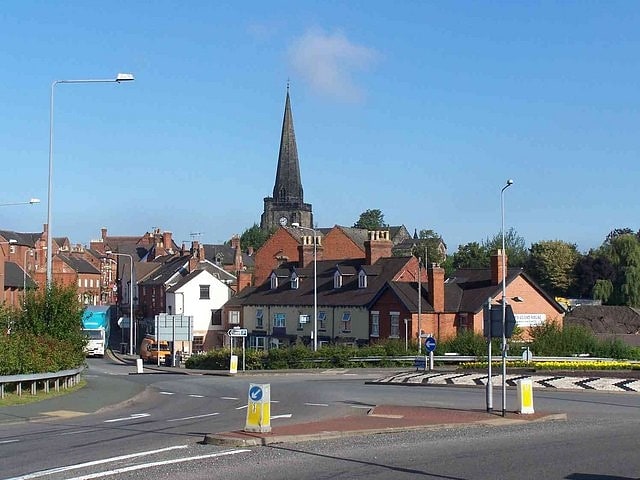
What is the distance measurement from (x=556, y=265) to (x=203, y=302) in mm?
51094

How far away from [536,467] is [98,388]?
2362cm

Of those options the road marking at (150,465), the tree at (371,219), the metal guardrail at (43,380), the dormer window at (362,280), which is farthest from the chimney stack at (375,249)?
the tree at (371,219)

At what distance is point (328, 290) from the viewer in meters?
73.6

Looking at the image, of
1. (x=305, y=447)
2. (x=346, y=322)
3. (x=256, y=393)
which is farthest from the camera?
(x=346, y=322)

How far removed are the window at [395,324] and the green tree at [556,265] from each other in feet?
192

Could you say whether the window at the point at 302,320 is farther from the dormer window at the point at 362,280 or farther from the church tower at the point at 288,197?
the church tower at the point at 288,197

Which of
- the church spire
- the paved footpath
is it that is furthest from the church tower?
the paved footpath

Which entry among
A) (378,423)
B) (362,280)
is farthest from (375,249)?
(378,423)

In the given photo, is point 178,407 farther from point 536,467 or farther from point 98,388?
point 536,467

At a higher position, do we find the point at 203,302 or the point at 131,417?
the point at 203,302

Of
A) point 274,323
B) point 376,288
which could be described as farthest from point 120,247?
point 376,288

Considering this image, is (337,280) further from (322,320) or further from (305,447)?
(305,447)

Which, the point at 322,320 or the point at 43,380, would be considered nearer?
the point at 43,380

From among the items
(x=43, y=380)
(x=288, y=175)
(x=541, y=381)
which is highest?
(x=288, y=175)
